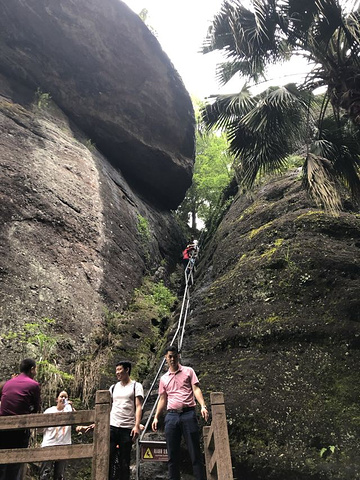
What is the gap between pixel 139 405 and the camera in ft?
15.3

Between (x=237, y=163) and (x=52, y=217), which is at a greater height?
(x=237, y=163)

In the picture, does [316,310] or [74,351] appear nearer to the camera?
[316,310]

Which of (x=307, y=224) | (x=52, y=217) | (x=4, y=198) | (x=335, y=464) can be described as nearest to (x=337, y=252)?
(x=307, y=224)

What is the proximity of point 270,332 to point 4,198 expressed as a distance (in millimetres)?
6843

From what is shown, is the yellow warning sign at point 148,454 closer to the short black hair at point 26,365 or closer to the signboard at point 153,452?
the signboard at point 153,452

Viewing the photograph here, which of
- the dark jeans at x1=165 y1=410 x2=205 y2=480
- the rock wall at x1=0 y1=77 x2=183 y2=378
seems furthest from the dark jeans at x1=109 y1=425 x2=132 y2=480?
the rock wall at x1=0 y1=77 x2=183 y2=378

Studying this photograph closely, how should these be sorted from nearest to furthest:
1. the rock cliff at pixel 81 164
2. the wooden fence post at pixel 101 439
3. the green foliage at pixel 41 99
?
1. the wooden fence post at pixel 101 439
2. the rock cliff at pixel 81 164
3. the green foliage at pixel 41 99

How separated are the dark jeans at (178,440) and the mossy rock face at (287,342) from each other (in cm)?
112

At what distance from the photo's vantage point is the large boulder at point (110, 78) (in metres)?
14.9

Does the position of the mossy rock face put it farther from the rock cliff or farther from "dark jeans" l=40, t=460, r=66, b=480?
the rock cliff

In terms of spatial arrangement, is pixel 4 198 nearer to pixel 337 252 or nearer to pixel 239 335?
pixel 239 335

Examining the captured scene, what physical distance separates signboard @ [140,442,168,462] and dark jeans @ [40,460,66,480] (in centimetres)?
126

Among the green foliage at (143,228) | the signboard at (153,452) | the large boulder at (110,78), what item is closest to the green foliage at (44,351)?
the signboard at (153,452)

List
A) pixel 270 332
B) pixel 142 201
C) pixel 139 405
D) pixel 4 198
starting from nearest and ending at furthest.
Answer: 1. pixel 139 405
2. pixel 270 332
3. pixel 4 198
4. pixel 142 201
